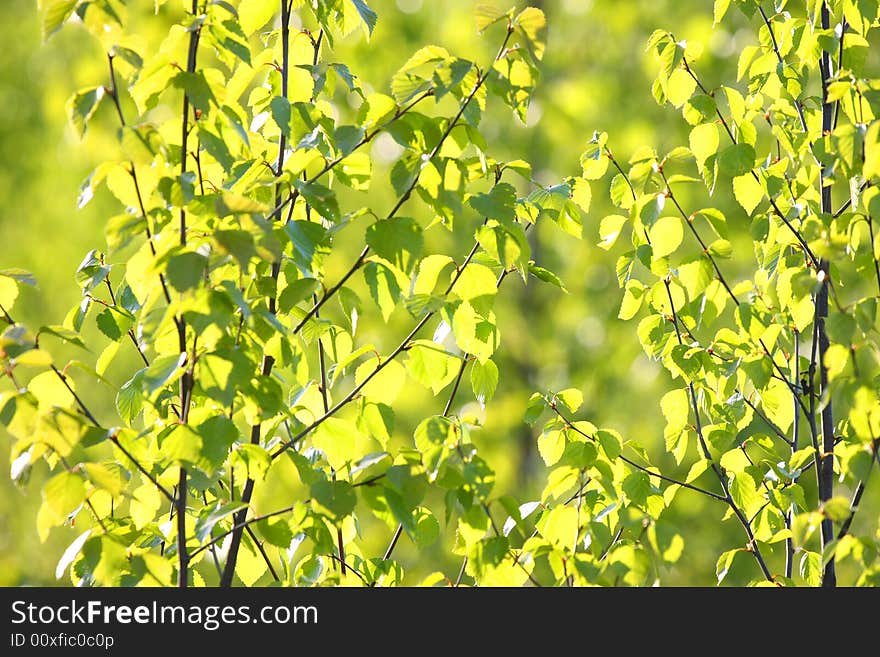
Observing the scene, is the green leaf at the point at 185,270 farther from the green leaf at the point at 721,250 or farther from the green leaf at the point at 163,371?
the green leaf at the point at 721,250

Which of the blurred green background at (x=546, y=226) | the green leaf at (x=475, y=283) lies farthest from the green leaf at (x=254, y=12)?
the blurred green background at (x=546, y=226)

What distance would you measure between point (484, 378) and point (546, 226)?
497cm

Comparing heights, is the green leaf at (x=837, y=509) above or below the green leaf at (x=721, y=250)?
below

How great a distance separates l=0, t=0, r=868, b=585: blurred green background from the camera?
21.1 ft

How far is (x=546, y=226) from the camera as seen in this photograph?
21.9 feet

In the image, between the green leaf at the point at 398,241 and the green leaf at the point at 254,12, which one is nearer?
the green leaf at the point at 398,241

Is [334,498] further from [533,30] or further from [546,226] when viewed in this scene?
[546,226]

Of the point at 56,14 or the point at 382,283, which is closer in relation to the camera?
the point at 56,14

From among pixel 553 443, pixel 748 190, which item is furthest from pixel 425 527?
pixel 748 190

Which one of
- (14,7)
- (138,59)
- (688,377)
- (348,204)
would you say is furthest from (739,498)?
(14,7)

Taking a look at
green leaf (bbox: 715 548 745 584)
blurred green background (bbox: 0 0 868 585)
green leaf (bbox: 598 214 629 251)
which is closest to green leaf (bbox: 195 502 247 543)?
green leaf (bbox: 598 214 629 251)

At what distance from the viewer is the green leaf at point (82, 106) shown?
1393 mm

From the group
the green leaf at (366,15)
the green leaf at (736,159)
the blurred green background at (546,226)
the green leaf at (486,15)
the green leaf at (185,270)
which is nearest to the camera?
the green leaf at (185,270)

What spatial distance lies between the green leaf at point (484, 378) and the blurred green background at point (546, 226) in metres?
4.36
